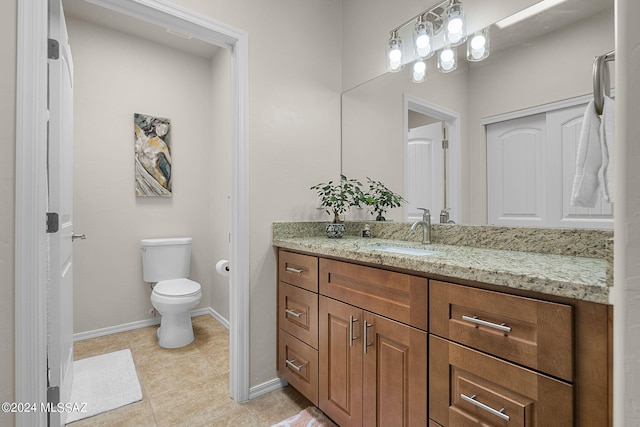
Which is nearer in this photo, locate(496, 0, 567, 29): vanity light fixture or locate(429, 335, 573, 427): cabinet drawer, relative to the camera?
locate(429, 335, 573, 427): cabinet drawer

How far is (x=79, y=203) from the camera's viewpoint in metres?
2.53

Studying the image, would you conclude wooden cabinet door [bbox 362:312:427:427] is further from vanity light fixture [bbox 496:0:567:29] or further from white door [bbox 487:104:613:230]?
vanity light fixture [bbox 496:0:567:29]

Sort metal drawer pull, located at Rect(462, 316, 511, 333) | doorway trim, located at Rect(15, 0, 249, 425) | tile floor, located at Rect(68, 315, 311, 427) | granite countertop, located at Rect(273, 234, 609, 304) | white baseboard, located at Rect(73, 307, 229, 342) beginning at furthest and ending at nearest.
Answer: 1. white baseboard, located at Rect(73, 307, 229, 342)
2. tile floor, located at Rect(68, 315, 311, 427)
3. doorway trim, located at Rect(15, 0, 249, 425)
4. metal drawer pull, located at Rect(462, 316, 511, 333)
5. granite countertop, located at Rect(273, 234, 609, 304)

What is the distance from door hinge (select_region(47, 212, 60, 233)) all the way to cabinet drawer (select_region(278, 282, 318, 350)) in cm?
109

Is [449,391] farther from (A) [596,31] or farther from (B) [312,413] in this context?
(A) [596,31]

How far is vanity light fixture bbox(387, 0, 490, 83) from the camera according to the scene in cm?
152

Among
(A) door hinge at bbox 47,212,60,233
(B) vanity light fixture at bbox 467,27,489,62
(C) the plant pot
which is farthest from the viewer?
(C) the plant pot

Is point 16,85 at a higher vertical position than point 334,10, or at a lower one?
lower

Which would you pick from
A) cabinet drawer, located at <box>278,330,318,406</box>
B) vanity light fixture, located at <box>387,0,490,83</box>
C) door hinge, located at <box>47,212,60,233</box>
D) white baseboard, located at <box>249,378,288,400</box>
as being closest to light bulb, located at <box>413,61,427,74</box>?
vanity light fixture, located at <box>387,0,490,83</box>

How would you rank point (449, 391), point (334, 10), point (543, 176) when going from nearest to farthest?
point (449, 391) → point (543, 176) → point (334, 10)

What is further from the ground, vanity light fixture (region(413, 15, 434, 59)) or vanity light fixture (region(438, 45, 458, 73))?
vanity light fixture (region(413, 15, 434, 59))

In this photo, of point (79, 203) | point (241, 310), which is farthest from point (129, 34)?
point (241, 310)

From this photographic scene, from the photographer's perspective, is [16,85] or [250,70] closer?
[16,85]

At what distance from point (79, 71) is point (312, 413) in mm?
3059
